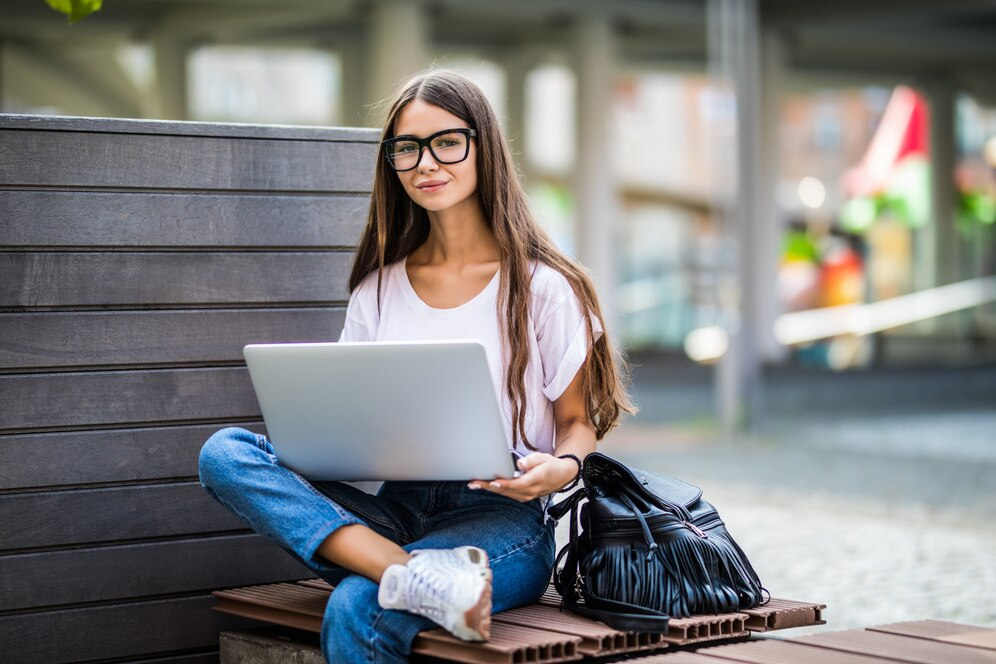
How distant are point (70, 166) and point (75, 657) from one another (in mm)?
1183

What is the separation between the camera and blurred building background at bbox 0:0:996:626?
7.40 metres

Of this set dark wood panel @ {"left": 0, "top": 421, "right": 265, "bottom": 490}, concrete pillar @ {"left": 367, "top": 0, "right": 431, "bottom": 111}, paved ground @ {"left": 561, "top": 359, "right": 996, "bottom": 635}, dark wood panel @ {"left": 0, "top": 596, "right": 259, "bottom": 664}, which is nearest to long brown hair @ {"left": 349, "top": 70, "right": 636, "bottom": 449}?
dark wood panel @ {"left": 0, "top": 421, "right": 265, "bottom": 490}

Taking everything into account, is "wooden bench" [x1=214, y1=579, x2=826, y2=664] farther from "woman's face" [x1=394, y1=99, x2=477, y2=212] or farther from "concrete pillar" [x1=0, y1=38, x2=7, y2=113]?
"concrete pillar" [x1=0, y1=38, x2=7, y2=113]

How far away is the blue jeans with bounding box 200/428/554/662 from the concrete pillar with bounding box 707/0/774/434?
29.2ft

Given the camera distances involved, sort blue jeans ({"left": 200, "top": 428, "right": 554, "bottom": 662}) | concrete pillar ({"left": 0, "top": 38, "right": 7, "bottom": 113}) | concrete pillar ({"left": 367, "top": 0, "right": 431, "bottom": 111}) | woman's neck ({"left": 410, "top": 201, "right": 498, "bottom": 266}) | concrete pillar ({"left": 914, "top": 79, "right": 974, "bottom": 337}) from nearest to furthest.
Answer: blue jeans ({"left": 200, "top": 428, "right": 554, "bottom": 662}) → woman's neck ({"left": 410, "top": 201, "right": 498, "bottom": 266}) → concrete pillar ({"left": 367, "top": 0, "right": 431, "bottom": 111}) → concrete pillar ({"left": 0, "top": 38, "right": 7, "bottom": 113}) → concrete pillar ({"left": 914, "top": 79, "right": 974, "bottom": 337})

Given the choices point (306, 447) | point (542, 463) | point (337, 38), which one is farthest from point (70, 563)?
Answer: point (337, 38)

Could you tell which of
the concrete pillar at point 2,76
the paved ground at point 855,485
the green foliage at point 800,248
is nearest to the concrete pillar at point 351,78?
the concrete pillar at point 2,76

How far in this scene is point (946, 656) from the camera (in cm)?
265

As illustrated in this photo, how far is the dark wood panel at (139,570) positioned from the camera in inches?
133

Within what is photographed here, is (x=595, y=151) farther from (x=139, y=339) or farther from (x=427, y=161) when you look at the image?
(x=427, y=161)

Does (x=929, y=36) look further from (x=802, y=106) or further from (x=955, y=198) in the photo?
(x=802, y=106)

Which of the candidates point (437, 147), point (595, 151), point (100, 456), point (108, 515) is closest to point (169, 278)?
point (100, 456)

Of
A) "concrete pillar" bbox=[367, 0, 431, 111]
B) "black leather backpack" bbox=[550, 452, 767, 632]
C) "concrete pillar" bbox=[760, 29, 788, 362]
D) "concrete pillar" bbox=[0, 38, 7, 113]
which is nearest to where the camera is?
"black leather backpack" bbox=[550, 452, 767, 632]

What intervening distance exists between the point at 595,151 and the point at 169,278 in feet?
52.8
